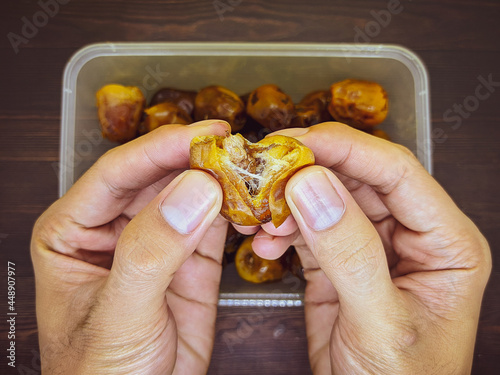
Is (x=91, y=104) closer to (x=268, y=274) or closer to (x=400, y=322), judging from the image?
(x=268, y=274)

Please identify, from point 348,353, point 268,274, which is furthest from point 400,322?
point 268,274

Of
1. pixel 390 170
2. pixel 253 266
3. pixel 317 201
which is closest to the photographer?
pixel 317 201

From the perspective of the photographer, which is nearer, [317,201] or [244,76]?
[317,201]

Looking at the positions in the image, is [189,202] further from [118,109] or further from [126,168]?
[118,109]

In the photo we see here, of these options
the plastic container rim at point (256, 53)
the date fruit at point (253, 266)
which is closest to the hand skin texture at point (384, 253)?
the date fruit at point (253, 266)

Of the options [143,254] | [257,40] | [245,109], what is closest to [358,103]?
[245,109]

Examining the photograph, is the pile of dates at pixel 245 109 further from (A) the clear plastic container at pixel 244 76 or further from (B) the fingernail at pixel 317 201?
(B) the fingernail at pixel 317 201

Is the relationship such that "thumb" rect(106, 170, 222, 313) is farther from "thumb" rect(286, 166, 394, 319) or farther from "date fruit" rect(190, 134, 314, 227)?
"thumb" rect(286, 166, 394, 319)
